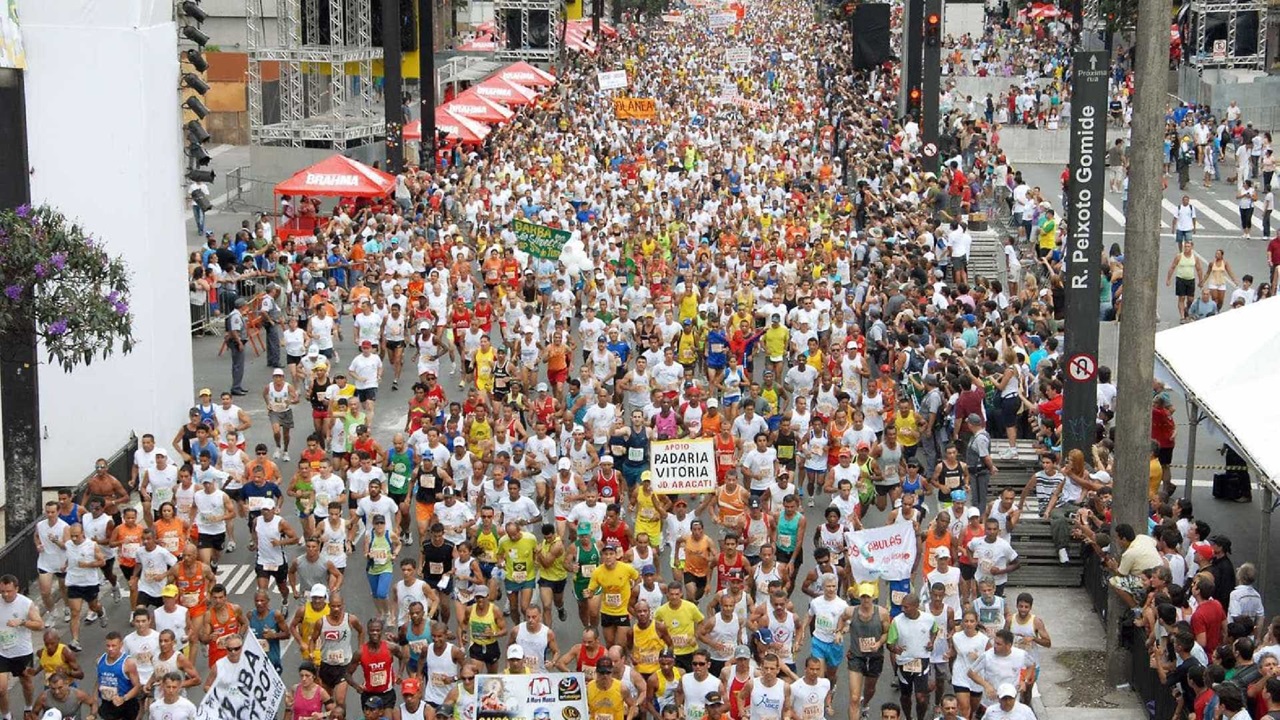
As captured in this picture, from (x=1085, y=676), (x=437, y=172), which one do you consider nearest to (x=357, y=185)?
(x=437, y=172)

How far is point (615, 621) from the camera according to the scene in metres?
15.5

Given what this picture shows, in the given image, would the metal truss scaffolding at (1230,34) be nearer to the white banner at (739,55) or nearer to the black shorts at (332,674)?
the white banner at (739,55)

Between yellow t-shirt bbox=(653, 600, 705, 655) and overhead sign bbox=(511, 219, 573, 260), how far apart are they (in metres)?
14.0

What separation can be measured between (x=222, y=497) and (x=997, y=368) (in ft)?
28.6

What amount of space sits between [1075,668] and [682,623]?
3.86m

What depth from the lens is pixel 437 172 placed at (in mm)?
43531

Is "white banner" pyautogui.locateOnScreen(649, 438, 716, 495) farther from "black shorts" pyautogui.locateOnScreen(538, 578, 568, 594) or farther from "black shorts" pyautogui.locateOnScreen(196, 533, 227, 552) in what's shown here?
"black shorts" pyautogui.locateOnScreen(196, 533, 227, 552)

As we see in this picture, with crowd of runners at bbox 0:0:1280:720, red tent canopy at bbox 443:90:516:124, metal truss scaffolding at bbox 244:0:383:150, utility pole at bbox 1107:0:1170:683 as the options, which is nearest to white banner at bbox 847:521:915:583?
crowd of runners at bbox 0:0:1280:720

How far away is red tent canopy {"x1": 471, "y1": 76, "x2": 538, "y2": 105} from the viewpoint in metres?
52.4

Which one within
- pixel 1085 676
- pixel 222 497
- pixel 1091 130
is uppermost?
pixel 1091 130

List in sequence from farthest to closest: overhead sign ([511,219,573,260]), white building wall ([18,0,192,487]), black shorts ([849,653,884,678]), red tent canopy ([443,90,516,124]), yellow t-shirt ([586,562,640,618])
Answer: red tent canopy ([443,90,516,124])
overhead sign ([511,219,573,260])
white building wall ([18,0,192,487])
yellow t-shirt ([586,562,640,618])
black shorts ([849,653,884,678])

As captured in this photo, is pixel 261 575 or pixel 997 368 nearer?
pixel 261 575

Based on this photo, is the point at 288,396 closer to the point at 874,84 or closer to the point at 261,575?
the point at 261,575

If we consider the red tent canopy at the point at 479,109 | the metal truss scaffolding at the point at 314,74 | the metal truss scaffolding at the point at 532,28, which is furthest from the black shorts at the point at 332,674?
the metal truss scaffolding at the point at 532,28
